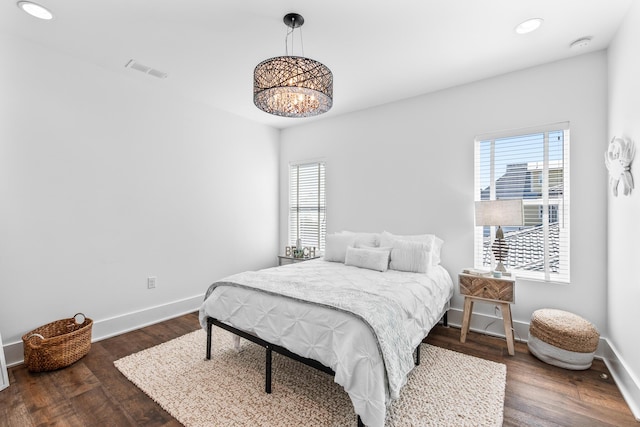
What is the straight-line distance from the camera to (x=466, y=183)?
3.29 metres

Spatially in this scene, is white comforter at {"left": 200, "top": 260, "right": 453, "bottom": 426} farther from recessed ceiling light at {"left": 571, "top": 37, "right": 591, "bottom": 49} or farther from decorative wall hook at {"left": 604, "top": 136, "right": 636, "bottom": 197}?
recessed ceiling light at {"left": 571, "top": 37, "right": 591, "bottom": 49}

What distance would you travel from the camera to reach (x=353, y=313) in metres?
1.79

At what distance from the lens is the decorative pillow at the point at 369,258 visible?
3.06 metres

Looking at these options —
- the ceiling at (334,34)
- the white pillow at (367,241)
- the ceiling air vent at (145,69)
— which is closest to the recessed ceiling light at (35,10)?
the ceiling at (334,34)

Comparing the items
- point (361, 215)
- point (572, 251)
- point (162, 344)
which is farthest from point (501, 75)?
point (162, 344)

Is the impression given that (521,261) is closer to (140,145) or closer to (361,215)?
(361,215)

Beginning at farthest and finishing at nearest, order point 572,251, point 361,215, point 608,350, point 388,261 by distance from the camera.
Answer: point 361,215, point 388,261, point 572,251, point 608,350

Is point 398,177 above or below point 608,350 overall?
above

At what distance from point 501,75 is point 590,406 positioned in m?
2.97

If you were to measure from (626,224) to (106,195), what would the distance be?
14.9 feet

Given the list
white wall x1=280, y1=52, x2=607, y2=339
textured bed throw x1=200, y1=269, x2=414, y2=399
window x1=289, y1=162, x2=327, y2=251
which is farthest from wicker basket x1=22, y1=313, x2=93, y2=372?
white wall x1=280, y1=52, x2=607, y2=339

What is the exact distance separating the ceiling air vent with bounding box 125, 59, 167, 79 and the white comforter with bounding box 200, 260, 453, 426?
2282mm

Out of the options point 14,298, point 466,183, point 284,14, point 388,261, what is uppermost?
point 284,14

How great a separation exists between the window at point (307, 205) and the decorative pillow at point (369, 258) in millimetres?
1347
